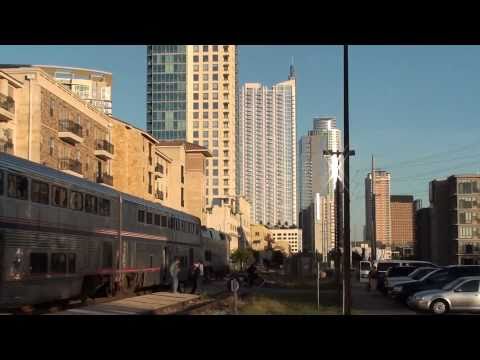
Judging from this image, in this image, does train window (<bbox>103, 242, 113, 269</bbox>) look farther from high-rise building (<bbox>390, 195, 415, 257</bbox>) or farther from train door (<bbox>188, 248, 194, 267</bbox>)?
high-rise building (<bbox>390, 195, 415, 257</bbox>)

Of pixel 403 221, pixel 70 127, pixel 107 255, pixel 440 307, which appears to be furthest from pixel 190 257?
pixel 403 221

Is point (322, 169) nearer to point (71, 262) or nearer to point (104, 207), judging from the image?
point (104, 207)

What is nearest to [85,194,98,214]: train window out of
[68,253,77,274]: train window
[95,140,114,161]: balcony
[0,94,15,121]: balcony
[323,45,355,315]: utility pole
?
[68,253,77,274]: train window

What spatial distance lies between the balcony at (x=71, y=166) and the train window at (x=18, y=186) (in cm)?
3658

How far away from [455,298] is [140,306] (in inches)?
401

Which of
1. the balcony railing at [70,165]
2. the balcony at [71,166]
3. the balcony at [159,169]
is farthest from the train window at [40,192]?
the balcony at [159,169]

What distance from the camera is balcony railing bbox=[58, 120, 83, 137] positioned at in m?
55.5

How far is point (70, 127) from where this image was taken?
187ft

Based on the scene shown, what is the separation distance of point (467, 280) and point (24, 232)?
13867 mm

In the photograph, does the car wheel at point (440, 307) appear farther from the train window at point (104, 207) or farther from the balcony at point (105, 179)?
the balcony at point (105, 179)

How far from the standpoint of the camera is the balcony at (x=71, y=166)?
56.0 m
